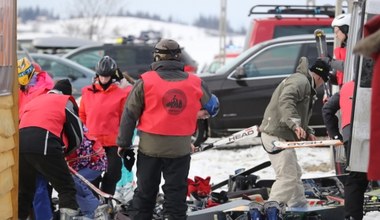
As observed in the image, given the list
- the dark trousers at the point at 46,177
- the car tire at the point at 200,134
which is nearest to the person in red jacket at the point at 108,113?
the dark trousers at the point at 46,177

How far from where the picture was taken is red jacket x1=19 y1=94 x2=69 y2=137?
21.7ft

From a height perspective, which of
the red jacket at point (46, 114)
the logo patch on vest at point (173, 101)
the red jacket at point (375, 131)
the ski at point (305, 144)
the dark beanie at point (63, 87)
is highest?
the red jacket at point (375, 131)

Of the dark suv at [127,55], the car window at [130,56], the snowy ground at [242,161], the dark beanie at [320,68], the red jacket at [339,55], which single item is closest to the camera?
the dark beanie at [320,68]

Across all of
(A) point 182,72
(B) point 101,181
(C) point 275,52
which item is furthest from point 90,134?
(C) point 275,52

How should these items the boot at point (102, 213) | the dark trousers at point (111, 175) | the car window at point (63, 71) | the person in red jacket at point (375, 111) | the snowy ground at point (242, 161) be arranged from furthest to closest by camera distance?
the car window at point (63, 71) → the snowy ground at point (242, 161) → the dark trousers at point (111, 175) → the boot at point (102, 213) → the person in red jacket at point (375, 111)

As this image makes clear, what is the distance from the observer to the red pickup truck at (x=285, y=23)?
1599 cm

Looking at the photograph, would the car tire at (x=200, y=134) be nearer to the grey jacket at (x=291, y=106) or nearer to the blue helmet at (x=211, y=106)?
the grey jacket at (x=291, y=106)

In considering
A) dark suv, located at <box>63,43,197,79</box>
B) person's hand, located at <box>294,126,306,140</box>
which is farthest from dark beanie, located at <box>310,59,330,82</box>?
dark suv, located at <box>63,43,197,79</box>

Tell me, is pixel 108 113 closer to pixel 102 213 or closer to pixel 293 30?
pixel 102 213

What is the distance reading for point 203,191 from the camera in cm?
769

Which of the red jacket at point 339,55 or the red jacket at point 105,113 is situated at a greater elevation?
the red jacket at point 339,55

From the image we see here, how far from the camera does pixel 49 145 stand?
258 inches

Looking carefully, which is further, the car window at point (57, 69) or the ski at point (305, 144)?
the car window at point (57, 69)

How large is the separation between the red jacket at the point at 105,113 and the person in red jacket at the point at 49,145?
1023mm
